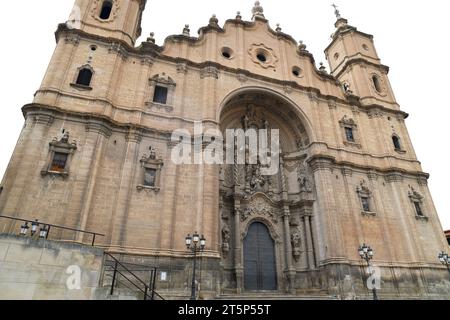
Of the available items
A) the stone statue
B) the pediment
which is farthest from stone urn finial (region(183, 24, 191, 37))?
the stone statue

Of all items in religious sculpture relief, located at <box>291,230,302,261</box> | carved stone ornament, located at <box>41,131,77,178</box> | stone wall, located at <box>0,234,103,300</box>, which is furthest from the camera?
religious sculpture relief, located at <box>291,230,302,261</box>

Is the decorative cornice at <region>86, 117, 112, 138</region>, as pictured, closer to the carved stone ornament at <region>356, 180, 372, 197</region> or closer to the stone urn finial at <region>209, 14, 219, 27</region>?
the stone urn finial at <region>209, 14, 219, 27</region>

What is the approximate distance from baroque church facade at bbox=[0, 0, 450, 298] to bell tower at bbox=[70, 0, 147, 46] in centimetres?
11

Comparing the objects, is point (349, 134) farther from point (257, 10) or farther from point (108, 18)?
point (108, 18)

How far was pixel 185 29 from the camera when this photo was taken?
832 inches

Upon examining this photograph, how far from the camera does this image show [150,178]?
1495cm

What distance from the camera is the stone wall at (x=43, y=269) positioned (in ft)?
26.1

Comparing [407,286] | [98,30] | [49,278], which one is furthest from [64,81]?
[407,286]

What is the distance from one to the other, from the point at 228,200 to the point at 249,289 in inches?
208

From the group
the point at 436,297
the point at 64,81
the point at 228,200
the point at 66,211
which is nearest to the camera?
the point at 66,211

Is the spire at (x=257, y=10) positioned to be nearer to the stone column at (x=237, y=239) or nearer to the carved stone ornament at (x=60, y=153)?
the stone column at (x=237, y=239)

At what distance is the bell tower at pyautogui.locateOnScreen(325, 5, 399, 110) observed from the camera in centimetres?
2517

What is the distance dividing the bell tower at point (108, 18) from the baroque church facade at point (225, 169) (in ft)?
0.37
